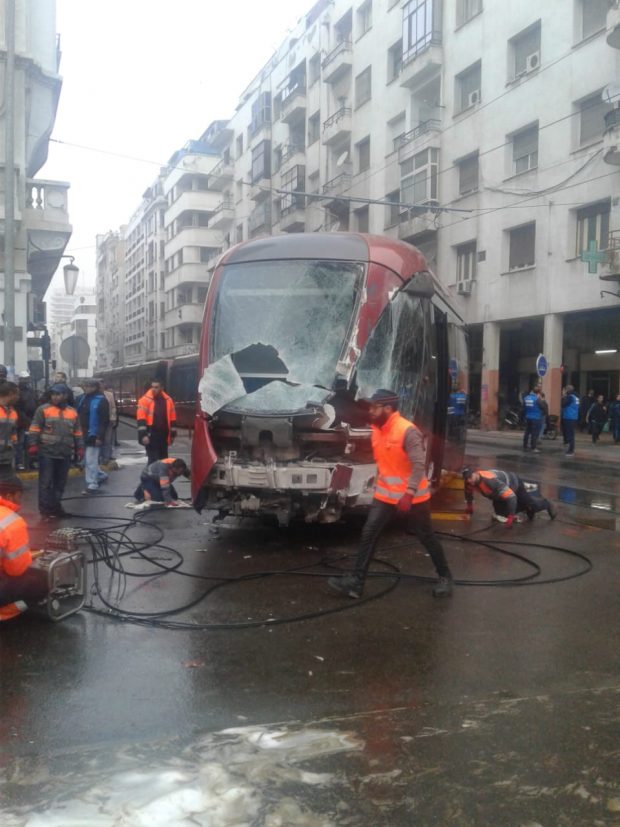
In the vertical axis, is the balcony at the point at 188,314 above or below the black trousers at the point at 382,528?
above

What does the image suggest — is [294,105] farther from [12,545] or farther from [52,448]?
[12,545]

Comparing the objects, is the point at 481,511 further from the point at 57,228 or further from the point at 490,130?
the point at 490,130

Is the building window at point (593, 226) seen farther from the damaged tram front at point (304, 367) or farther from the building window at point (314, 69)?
the building window at point (314, 69)

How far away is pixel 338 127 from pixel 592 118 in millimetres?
16719

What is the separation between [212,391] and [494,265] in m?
21.4

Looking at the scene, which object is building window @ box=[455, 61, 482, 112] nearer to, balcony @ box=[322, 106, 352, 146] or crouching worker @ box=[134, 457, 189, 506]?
balcony @ box=[322, 106, 352, 146]

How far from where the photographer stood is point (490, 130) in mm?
26875

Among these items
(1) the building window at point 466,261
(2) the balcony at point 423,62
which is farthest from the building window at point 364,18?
(1) the building window at point 466,261

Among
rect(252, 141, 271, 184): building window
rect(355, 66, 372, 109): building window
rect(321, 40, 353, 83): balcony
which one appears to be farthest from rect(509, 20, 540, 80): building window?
rect(252, 141, 271, 184): building window

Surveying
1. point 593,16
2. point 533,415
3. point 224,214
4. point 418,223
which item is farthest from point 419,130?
point 224,214

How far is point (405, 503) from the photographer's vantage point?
220 inches

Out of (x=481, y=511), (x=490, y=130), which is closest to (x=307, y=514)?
(x=481, y=511)

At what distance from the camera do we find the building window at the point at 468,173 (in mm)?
28016

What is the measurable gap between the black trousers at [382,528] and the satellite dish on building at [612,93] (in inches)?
734
